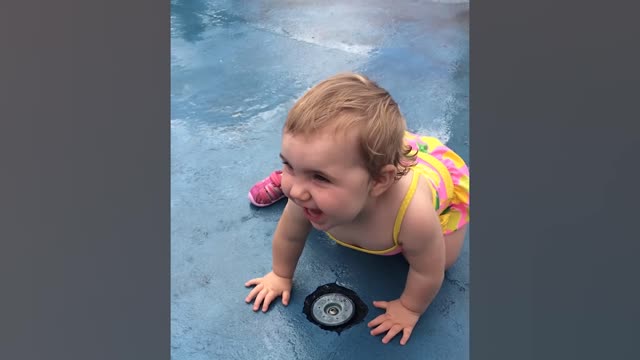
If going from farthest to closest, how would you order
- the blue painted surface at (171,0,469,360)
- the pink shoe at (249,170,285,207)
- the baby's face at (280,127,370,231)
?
the pink shoe at (249,170,285,207), the blue painted surface at (171,0,469,360), the baby's face at (280,127,370,231)

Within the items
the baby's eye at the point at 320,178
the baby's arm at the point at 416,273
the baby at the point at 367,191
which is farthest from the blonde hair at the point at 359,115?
the baby's arm at the point at 416,273

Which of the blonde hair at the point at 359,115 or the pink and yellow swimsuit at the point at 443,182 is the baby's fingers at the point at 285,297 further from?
the blonde hair at the point at 359,115

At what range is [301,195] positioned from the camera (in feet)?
4.69

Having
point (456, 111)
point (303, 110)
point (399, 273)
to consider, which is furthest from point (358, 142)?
point (456, 111)

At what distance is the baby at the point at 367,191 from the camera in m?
1.37

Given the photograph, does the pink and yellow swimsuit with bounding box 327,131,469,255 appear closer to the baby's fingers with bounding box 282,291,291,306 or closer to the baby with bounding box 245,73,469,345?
the baby with bounding box 245,73,469,345

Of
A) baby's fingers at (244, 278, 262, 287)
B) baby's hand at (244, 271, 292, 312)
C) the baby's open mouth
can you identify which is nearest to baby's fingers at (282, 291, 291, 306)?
baby's hand at (244, 271, 292, 312)

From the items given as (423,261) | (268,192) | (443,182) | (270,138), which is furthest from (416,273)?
(270,138)

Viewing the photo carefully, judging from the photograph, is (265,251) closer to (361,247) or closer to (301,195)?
(361,247)

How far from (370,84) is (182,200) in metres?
1.03

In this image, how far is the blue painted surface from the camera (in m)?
1.88

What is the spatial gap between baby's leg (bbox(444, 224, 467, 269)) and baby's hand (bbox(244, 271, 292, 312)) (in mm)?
524

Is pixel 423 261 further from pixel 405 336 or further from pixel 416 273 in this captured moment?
pixel 405 336

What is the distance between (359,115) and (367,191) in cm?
22
